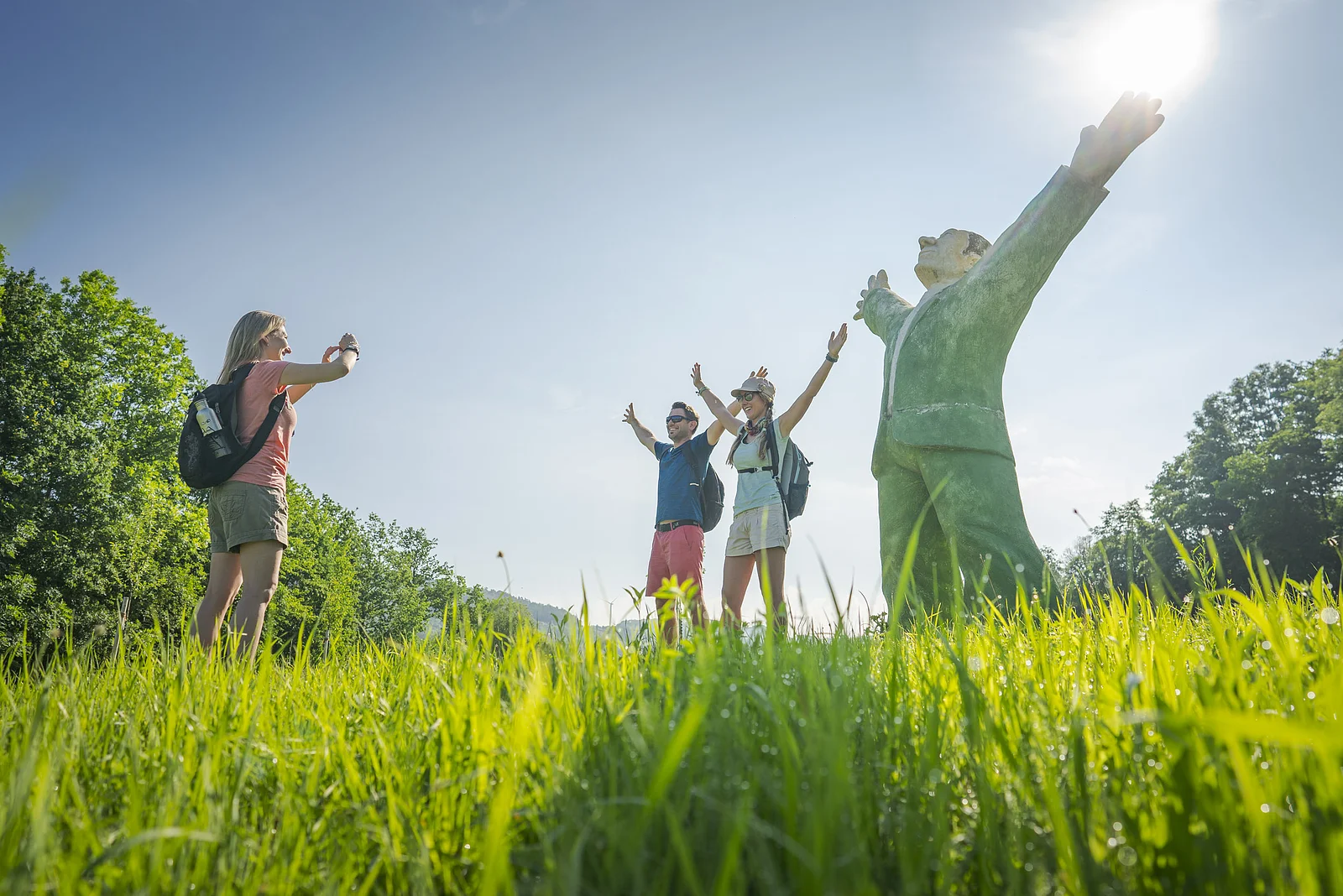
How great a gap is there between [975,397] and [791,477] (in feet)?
4.46

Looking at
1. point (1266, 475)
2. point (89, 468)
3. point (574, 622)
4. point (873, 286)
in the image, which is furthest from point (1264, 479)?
point (89, 468)

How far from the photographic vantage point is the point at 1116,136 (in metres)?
4.23

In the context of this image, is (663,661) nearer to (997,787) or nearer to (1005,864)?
(997,787)

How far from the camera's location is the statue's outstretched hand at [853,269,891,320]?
573cm

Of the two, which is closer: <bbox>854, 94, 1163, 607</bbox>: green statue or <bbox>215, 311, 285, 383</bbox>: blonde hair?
<bbox>215, 311, 285, 383</bbox>: blonde hair

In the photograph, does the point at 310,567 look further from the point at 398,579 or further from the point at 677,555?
the point at 677,555

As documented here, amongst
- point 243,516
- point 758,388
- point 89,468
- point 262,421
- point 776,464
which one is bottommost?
point 243,516

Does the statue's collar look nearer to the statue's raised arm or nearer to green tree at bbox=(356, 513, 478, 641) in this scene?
the statue's raised arm

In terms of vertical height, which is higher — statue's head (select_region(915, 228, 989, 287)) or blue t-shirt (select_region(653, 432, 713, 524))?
statue's head (select_region(915, 228, 989, 287))

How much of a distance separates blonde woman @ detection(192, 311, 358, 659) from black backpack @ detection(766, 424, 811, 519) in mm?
2844

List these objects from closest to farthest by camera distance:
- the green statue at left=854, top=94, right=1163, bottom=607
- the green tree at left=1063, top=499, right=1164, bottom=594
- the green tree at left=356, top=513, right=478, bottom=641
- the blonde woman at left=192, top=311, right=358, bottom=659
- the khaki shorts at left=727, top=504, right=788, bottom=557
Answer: the green tree at left=1063, top=499, right=1164, bottom=594 < the blonde woman at left=192, top=311, right=358, bottom=659 < the green statue at left=854, top=94, right=1163, bottom=607 < the khaki shorts at left=727, top=504, right=788, bottom=557 < the green tree at left=356, top=513, right=478, bottom=641

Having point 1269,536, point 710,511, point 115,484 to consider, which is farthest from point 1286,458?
point 115,484

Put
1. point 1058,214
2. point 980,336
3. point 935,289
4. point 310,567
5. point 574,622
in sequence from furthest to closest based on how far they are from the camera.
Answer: point 310,567 → point 935,289 → point 980,336 → point 1058,214 → point 574,622

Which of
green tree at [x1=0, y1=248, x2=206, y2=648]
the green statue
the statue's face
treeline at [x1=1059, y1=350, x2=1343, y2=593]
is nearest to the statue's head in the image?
the statue's face
